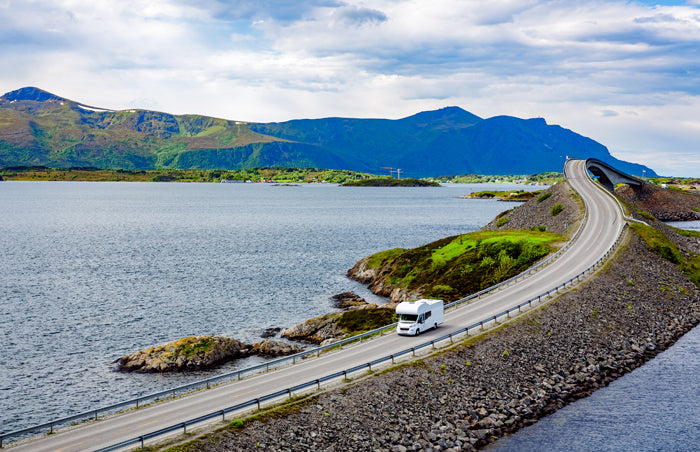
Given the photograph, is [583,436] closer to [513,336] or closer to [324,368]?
[513,336]

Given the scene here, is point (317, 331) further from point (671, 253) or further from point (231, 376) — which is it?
point (671, 253)

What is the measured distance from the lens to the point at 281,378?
38844 millimetres

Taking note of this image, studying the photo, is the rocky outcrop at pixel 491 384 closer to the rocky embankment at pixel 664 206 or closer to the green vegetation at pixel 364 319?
the green vegetation at pixel 364 319

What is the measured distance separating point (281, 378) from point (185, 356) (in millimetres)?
17741

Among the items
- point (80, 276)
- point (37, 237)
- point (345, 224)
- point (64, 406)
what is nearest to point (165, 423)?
point (64, 406)

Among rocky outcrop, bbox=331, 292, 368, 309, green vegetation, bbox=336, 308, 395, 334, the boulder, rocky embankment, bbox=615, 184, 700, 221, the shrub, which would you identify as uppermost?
the shrub

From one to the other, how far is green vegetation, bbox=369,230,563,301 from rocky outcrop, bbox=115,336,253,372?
2890cm

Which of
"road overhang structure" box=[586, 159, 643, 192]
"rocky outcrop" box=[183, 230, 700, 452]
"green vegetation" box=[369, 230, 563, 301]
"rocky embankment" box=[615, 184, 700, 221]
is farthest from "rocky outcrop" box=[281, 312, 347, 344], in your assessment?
"rocky embankment" box=[615, 184, 700, 221]

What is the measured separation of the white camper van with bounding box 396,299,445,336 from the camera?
156 ft

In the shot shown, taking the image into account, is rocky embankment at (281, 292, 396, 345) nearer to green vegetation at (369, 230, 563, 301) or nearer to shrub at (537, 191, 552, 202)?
green vegetation at (369, 230, 563, 301)

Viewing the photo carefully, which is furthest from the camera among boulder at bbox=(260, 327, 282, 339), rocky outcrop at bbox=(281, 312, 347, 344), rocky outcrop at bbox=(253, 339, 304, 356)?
boulder at bbox=(260, 327, 282, 339)

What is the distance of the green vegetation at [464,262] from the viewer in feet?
245

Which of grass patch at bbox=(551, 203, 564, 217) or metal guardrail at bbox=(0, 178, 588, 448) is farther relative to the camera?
grass patch at bbox=(551, 203, 564, 217)

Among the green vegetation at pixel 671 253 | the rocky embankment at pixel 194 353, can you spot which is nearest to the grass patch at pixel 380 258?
the rocky embankment at pixel 194 353
